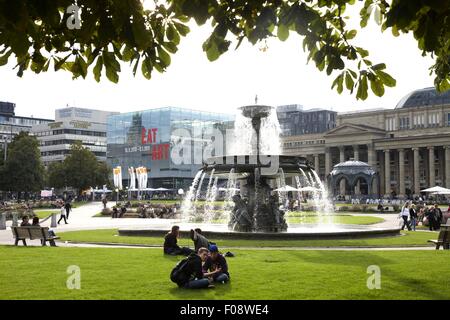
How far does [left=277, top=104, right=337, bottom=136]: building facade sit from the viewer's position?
13150 cm

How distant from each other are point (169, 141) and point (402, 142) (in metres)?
42.6

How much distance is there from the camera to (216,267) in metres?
11.4

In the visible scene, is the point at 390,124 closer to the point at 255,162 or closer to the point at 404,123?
the point at 404,123

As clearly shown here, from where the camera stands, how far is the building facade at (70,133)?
13975 centimetres

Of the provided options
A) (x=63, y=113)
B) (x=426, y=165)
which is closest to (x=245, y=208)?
(x=426, y=165)

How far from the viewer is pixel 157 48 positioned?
671 centimetres

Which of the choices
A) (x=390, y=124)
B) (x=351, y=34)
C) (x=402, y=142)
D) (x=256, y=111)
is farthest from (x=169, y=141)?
(x=351, y=34)

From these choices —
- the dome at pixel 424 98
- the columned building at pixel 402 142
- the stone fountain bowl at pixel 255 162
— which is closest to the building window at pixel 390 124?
the columned building at pixel 402 142

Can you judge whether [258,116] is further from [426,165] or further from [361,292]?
[426,165]

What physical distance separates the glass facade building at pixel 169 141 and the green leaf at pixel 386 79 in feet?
331

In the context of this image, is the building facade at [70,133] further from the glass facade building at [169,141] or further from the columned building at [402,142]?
the columned building at [402,142]

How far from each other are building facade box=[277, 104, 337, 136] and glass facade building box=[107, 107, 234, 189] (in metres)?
27.3

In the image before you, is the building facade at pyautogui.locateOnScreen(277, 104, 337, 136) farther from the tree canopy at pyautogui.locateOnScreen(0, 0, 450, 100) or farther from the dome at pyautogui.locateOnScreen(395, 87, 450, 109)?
the tree canopy at pyautogui.locateOnScreen(0, 0, 450, 100)
